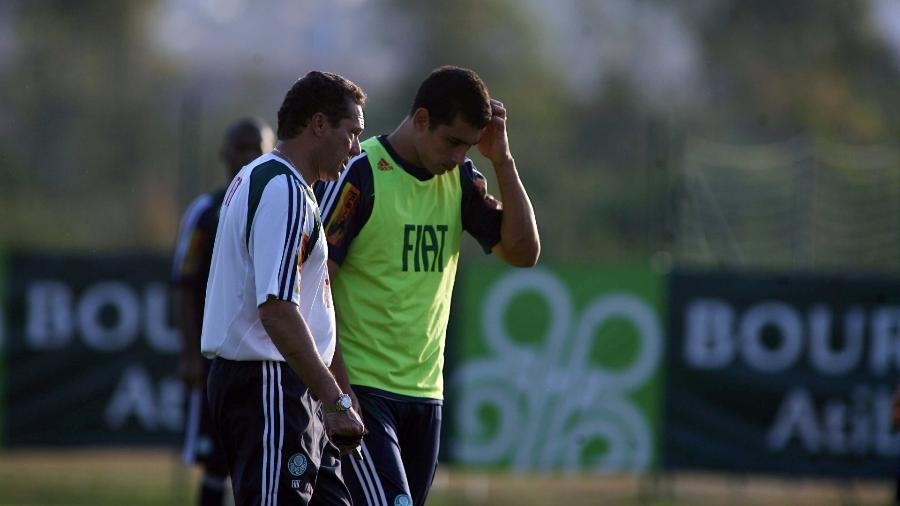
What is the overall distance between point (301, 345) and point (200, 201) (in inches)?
148

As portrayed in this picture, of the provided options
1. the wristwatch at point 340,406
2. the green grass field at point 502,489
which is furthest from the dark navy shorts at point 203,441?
the green grass field at point 502,489

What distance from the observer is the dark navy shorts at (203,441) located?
8.38 meters

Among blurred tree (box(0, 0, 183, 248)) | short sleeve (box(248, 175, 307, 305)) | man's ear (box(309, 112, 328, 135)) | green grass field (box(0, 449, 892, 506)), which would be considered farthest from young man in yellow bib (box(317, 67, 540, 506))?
blurred tree (box(0, 0, 183, 248))

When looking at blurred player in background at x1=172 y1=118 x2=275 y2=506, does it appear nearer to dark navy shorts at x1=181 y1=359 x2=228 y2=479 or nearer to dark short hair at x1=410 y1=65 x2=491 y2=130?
dark navy shorts at x1=181 y1=359 x2=228 y2=479

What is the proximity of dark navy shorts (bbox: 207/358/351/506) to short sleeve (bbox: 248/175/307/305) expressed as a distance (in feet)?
1.06

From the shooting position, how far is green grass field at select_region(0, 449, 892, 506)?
12.3m

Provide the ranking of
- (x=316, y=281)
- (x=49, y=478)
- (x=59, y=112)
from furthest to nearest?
(x=59, y=112) < (x=49, y=478) < (x=316, y=281)

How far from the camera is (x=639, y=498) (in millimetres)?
12516

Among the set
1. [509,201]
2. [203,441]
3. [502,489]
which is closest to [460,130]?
[509,201]

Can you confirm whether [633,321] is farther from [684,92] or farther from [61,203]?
[684,92]

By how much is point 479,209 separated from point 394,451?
1118mm

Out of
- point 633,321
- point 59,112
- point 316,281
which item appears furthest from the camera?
point 59,112

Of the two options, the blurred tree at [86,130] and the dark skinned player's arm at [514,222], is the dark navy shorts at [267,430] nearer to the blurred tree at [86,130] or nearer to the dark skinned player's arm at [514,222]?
the dark skinned player's arm at [514,222]

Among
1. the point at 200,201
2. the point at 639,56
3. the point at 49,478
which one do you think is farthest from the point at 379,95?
the point at 200,201
